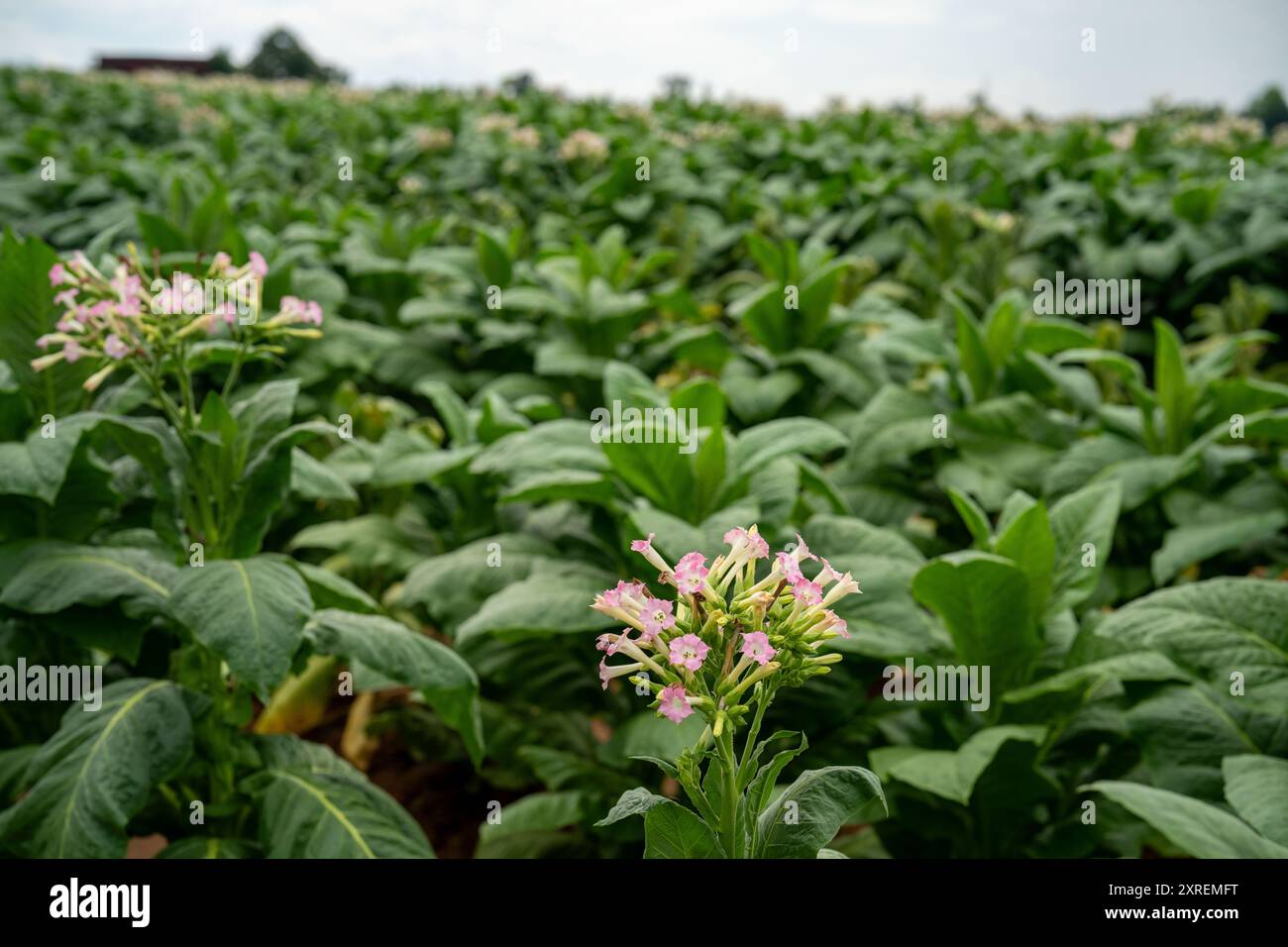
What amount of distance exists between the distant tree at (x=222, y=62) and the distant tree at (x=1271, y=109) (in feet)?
55.4

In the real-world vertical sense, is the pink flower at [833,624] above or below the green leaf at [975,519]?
below

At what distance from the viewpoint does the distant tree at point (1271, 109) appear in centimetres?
1057

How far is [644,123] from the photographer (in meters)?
9.46

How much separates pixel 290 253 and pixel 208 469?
173cm

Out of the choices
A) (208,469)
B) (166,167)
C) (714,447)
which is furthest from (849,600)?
(166,167)

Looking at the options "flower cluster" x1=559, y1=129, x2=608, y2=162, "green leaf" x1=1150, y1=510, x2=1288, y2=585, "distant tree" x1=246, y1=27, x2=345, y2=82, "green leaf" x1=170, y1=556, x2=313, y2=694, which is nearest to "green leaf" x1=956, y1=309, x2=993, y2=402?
"green leaf" x1=1150, y1=510, x2=1288, y2=585

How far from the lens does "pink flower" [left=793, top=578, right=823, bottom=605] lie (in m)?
0.94

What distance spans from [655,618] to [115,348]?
1.12 metres

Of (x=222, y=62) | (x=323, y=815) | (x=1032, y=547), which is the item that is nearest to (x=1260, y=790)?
(x=1032, y=547)

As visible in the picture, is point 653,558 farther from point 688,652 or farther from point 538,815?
point 538,815

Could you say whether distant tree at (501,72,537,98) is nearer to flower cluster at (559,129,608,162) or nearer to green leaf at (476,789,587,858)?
flower cluster at (559,129,608,162)

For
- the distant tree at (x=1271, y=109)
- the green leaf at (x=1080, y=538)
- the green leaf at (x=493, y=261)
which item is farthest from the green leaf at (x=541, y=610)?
the distant tree at (x=1271, y=109)

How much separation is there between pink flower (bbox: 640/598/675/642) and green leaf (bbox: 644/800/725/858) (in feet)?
0.54

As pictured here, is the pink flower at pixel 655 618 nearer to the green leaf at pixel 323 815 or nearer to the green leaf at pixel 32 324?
the green leaf at pixel 323 815
